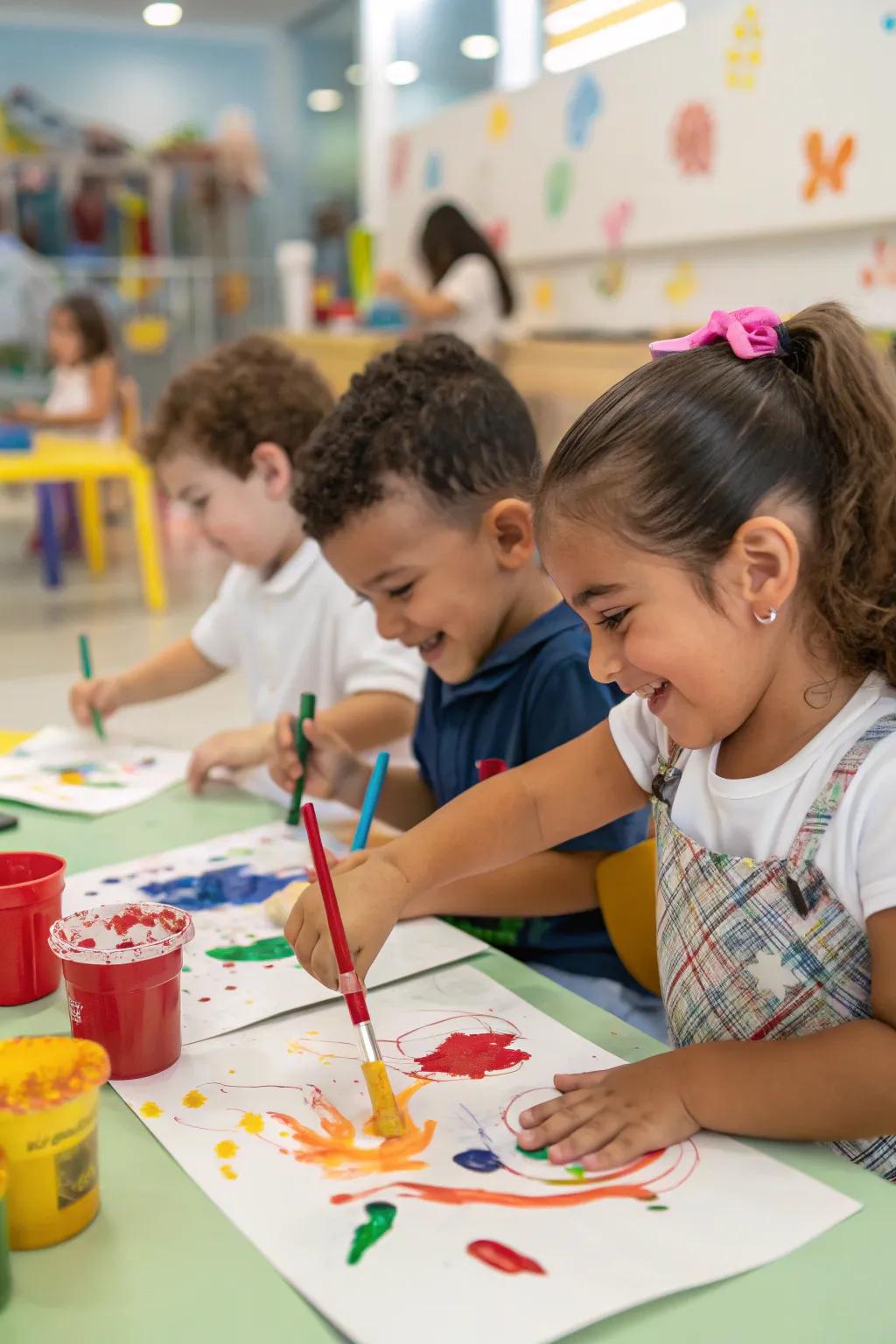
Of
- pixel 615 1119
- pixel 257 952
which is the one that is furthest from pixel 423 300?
pixel 615 1119

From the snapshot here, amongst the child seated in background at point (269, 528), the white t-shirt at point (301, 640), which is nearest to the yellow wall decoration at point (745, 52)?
the child seated in background at point (269, 528)

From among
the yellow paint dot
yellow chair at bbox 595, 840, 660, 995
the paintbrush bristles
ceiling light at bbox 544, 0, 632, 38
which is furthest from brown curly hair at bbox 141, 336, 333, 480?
the yellow paint dot

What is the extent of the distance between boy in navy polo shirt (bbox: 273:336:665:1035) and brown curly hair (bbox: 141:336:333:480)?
35 cm

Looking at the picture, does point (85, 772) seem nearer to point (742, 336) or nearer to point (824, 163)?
point (742, 336)

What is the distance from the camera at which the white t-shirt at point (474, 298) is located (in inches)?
167

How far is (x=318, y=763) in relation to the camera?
3.70 feet

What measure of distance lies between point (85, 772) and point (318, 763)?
0.29 meters

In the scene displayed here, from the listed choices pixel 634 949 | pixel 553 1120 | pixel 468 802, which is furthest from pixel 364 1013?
pixel 634 949

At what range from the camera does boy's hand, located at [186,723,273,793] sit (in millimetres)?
1218

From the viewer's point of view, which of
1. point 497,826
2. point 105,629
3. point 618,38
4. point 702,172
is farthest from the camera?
point 618,38

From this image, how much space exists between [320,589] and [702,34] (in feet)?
8.83

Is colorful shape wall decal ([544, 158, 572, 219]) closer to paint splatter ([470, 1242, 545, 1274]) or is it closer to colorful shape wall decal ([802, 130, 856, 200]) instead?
colorful shape wall decal ([802, 130, 856, 200])

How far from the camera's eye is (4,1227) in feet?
1.67

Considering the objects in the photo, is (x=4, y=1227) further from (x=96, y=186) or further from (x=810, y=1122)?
(x=96, y=186)
